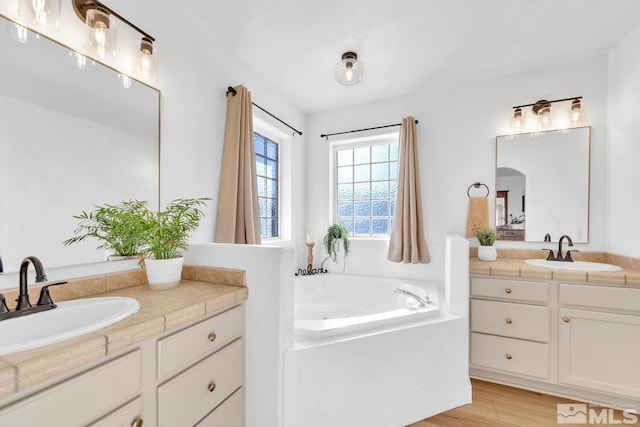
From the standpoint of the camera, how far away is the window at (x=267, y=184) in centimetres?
276

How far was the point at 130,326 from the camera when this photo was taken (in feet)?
2.67

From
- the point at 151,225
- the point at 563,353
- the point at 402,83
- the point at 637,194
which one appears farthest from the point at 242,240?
the point at 637,194

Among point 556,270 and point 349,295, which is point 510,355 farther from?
point 349,295

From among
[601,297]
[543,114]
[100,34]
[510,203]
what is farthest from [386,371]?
[543,114]

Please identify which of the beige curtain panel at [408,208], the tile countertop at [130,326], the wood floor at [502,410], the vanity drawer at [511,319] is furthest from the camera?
the beige curtain panel at [408,208]

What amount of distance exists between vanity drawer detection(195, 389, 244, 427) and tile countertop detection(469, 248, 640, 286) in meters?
1.77

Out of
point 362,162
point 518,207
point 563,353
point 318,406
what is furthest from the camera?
point 362,162

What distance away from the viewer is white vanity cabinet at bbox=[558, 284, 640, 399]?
1.66 meters

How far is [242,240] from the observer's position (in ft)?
6.56

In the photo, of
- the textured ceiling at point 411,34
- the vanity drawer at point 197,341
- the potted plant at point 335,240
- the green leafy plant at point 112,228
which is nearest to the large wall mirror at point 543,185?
the textured ceiling at point 411,34

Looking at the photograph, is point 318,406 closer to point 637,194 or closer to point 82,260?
point 82,260

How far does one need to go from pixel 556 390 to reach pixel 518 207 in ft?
4.67

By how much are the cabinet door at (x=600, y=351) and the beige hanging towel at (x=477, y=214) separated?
2.96ft

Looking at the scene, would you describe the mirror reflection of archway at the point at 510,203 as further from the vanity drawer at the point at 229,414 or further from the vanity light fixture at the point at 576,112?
the vanity drawer at the point at 229,414
